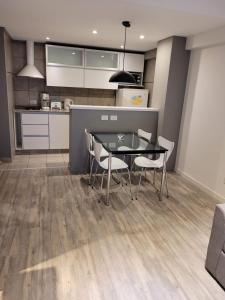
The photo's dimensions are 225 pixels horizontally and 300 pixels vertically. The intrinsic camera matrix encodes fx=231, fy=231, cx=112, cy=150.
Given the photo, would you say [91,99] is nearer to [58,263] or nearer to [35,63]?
[35,63]

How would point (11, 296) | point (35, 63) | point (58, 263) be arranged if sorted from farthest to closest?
point (35, 63), point (58, 263), point (11, 296)

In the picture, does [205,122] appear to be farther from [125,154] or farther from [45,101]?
[45,101]

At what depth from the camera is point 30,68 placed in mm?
4797

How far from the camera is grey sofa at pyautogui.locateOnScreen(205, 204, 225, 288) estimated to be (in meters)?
1.86

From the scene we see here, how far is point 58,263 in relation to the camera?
203 cm

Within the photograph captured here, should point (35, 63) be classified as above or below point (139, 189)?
above

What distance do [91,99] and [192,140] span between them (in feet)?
9.06

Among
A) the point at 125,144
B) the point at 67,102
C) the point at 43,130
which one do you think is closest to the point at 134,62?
the point at 67,102

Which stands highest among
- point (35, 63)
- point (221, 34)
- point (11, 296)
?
point (221, 34)

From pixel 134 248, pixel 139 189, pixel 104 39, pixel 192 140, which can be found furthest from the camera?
pixel 104 39

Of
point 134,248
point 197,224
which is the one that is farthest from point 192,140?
point 134,248

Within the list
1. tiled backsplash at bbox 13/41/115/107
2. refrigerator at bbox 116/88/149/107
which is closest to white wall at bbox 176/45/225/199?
refrigerator at bbox 116/88/149/107

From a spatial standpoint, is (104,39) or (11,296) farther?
(104,39)

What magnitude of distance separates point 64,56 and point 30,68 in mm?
755
